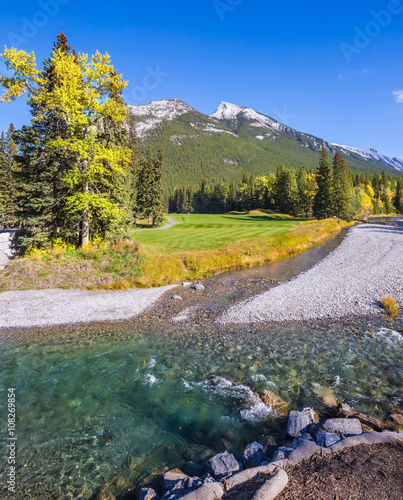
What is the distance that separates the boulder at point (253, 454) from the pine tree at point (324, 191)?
67.9 metres

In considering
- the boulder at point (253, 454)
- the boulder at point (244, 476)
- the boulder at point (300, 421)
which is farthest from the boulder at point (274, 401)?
the boulder at point (244, 476)

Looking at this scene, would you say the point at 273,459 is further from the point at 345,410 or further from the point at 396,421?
the point at 396,421

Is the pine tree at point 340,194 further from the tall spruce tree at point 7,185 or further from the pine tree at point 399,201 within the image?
the tall spruce tree at point 7,185

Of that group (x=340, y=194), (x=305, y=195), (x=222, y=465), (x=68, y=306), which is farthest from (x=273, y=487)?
(x=305, y=195)

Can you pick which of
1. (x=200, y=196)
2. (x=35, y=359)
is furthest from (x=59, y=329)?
(x=200, y=196)

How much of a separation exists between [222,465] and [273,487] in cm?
156

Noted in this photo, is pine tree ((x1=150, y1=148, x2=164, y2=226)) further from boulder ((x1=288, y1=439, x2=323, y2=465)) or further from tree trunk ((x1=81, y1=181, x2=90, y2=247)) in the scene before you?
boulder ((x1=288, y1=439, x2=323, y2=465))

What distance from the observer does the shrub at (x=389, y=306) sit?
12.9m

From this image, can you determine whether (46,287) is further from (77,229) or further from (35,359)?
(35,359)

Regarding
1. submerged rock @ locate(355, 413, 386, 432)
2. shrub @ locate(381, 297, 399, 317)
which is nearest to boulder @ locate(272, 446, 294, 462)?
submerged rock @ locate(355, 413, 386, 432)

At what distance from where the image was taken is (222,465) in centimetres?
518

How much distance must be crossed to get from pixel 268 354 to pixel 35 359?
9155 mm

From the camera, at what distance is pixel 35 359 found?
9.97 metres

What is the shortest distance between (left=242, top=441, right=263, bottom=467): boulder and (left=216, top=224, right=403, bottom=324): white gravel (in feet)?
24.2
